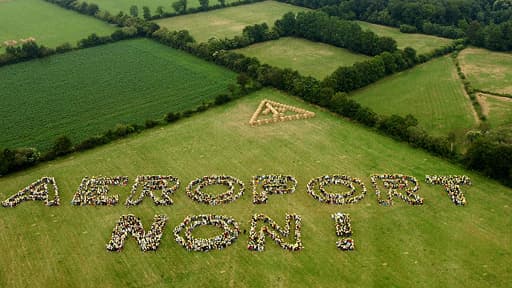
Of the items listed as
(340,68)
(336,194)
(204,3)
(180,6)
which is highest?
(204,3)

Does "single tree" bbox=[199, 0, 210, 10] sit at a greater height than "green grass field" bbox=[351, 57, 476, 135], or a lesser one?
greater

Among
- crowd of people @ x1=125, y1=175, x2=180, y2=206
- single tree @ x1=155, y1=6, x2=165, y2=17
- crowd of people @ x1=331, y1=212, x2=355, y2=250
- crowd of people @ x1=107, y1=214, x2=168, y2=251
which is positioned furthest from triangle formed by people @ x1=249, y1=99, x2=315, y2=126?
single tree @ x1=155, y1=6, x2=165, y2=17

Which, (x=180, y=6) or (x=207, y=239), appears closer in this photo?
(x=207, y=239)

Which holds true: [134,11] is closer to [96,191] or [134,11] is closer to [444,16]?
[444,16]

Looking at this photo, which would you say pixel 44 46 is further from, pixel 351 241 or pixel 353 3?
pixel 351 241

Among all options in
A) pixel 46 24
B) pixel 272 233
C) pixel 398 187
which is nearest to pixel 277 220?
pixel 272 233

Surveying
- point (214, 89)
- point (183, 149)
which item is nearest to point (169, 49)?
point (214, 89)

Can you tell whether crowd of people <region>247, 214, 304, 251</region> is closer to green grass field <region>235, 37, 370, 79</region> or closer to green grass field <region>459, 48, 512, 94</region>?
green grass field <region>235, 37, 370, 79</region>

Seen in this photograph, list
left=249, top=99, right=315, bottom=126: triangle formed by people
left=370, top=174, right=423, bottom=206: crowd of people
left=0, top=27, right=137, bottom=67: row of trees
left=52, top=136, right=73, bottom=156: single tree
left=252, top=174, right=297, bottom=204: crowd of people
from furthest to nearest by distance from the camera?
1. left=0, top=27, right=137, bottom=67: row of trees
2. left=249, top=99, right=315, bottom=126: triangle formed by people
3. left=52, top=136, right=73, bottom=156: single tree
4. left=252, top=174, right=297, bottom=204: crowd of people
5. left=370, top=174, right=423, bottom=206: crowd of people
